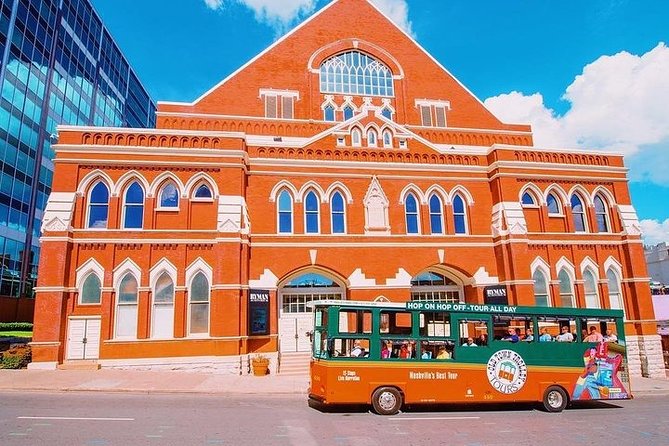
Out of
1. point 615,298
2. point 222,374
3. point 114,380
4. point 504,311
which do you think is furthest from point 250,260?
point 615,298

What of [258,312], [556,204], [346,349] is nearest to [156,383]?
[258,312]

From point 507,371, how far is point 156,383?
36.1 ft

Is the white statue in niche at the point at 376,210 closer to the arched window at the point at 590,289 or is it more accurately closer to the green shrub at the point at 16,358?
the arched window at the point at 590,289

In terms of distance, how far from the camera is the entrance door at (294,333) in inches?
800

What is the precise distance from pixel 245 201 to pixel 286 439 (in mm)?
Result: 13434

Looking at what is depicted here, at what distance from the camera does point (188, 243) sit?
18766 mm

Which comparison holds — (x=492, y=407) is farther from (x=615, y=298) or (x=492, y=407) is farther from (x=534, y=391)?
(x=615, y=298)

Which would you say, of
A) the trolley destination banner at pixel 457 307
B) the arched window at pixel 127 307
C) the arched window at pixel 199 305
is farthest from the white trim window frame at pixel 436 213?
the arched window at pixel 127 307

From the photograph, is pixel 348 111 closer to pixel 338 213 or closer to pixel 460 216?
pixel 338 213

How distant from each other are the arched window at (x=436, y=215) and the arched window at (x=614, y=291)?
846 centimetres

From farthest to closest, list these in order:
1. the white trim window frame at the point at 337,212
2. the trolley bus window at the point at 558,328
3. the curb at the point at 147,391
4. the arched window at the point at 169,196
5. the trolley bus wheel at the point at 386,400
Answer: the white trim window frame at the point at 337,212 < the arched window at the point at 169,196 < the curb at the point at 147,391 < the trolley bus window at the point at 558,328 < the trolley bus wheel at the point at 386,400

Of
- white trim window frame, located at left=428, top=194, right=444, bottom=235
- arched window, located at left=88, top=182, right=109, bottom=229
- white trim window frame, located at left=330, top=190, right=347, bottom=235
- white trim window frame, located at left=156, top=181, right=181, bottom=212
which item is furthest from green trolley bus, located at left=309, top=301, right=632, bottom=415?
arched window, located at left=88, top=182, right=109, bottom=229

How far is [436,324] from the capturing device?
469 inches

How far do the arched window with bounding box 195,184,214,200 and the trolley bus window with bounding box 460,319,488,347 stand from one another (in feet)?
40.4
